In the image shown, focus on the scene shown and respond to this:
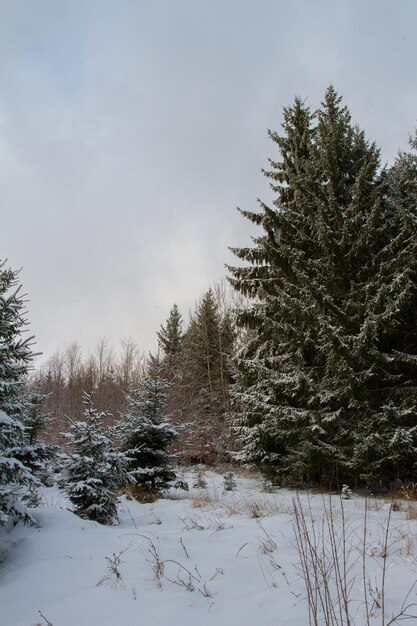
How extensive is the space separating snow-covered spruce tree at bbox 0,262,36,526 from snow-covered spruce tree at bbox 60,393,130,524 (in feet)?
5.09

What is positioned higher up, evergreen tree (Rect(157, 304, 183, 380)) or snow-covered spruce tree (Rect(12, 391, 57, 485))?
evergreen tree (Rect(157, 304, 183, 380))

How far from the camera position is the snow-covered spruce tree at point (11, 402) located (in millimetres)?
3816

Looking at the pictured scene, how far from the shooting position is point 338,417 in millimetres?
8195

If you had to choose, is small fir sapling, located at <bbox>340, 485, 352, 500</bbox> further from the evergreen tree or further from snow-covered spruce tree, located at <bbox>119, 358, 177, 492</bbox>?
the evergreen tree

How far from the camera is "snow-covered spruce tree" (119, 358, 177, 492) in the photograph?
862 centimetres

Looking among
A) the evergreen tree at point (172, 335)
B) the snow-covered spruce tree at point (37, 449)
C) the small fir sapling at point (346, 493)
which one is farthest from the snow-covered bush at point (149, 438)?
the evergreen tree at point (172, 335)

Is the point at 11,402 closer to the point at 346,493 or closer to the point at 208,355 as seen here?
the point at 346,493

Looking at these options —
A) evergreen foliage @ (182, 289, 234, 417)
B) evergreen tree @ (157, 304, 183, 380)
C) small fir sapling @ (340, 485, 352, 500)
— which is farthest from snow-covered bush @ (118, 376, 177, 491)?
evergreen tree @ (157, 304, 183, 380)

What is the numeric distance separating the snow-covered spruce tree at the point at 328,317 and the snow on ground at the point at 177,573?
10.8 ft

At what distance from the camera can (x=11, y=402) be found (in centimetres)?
431

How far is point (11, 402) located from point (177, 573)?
2568 millimetres

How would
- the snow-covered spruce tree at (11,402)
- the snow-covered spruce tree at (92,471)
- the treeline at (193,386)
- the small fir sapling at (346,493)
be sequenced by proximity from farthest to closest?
the treeline at (193,386), the small fir sapling at (346,493), the snow-covered spruce tree at (92,471), the snow-covered spruce tree at (11,402)

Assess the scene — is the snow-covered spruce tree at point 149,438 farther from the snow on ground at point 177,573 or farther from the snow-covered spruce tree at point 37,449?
the snow on ground at point 177,573

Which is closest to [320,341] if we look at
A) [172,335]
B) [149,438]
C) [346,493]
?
[346,493]
